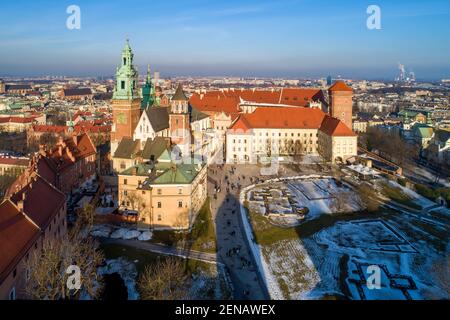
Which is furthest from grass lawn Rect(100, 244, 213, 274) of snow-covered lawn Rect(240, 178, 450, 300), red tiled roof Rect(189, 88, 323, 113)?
red tiled roof Rect(189, 88, 323, 113)

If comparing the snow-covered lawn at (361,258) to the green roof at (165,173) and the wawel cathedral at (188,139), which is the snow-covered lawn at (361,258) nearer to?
the green roof at (165,173)

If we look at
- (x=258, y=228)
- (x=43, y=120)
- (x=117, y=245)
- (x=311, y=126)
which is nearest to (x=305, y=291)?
(x=258, y=228)

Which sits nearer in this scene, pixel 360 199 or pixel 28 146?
pixel 360 199

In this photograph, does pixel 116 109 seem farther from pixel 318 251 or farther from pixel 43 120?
pixel 43 120

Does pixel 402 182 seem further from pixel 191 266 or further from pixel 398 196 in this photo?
pixel 191 266

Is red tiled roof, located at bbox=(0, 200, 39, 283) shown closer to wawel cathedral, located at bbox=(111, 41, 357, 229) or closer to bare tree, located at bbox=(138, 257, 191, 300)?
bare tree, located at bbox=(138, 257, 191, 300)

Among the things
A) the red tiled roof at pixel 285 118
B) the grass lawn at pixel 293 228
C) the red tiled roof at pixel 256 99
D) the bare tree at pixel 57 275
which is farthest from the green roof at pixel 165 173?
the red tiled roof at pixel 256 99
